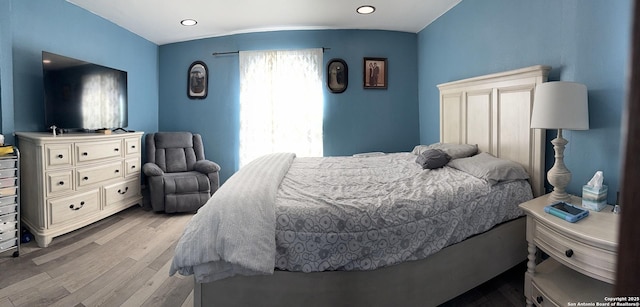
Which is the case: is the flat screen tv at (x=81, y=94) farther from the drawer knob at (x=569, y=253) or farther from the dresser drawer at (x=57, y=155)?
the drawer knob at (x=569, y=253)

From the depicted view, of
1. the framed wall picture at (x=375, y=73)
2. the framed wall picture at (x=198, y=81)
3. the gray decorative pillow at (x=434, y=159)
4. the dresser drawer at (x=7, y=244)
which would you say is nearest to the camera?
the dresser drawer at (x=7, y=244)

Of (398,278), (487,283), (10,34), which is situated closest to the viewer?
(398,278)

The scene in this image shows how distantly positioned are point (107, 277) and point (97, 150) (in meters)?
1.47

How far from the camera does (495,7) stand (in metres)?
2.59

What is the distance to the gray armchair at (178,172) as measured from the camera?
3.38 metres

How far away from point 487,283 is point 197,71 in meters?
4.20

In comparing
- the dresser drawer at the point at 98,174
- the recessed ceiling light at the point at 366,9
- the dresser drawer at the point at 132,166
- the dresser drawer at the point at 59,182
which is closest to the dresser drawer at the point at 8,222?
the dresser drawer at the point at 59,182

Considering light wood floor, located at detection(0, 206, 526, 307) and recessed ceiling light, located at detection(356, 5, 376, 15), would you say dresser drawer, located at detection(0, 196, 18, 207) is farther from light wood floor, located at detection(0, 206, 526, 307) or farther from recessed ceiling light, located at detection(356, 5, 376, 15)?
recessed ceiling light, located at detection(356, 5, 376, 15)

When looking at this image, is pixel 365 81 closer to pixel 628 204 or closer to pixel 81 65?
pixel 81 65

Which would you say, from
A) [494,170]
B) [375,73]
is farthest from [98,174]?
[494,170]

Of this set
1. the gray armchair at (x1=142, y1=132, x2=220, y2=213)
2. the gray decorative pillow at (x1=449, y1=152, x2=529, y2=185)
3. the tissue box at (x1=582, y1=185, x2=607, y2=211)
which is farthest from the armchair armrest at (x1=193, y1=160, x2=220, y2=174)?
the tissue box at (x1=582, y1=185, x2=607, y2=211)

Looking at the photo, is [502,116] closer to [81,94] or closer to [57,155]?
[57,155]

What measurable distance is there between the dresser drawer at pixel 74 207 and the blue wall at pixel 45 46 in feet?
2.54

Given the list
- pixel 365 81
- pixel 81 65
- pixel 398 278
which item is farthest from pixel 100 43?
pixel 398 278
